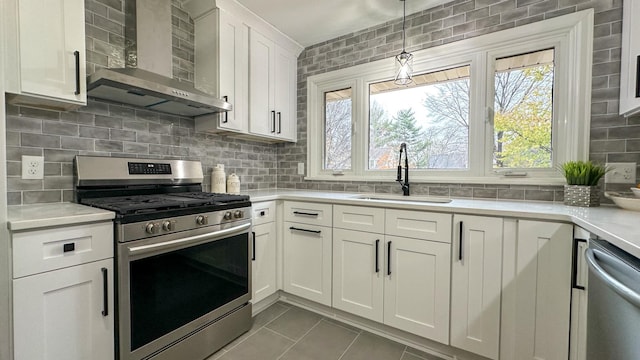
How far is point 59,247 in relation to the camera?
112 cm

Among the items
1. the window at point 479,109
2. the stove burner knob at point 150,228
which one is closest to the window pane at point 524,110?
the window at point 479,109

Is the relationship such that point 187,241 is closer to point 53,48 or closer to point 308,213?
point 308,213

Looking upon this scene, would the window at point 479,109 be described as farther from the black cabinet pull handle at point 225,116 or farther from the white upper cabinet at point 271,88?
the black cabinet pull handle at point 225,116

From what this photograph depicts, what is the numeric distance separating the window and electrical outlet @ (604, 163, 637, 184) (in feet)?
0.60

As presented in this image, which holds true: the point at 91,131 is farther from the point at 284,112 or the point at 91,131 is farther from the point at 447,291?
the point at 447,291

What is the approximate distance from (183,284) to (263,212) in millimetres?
805

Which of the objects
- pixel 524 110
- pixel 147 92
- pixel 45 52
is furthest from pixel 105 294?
pixel 524 110

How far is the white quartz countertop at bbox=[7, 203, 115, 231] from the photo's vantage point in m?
1.02

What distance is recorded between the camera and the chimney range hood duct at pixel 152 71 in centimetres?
156

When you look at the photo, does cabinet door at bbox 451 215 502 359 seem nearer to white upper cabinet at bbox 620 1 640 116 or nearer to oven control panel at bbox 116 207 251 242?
white upper cabinet at bbox 620 1 640 116

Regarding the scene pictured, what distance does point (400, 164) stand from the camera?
7.55ft

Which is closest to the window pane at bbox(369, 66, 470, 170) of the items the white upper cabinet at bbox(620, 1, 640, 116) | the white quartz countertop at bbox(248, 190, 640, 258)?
the white quartz countertop at bbox(248, 190, 640, 258)

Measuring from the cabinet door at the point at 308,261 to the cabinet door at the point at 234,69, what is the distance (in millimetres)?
980

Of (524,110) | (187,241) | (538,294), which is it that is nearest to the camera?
(538,294)
